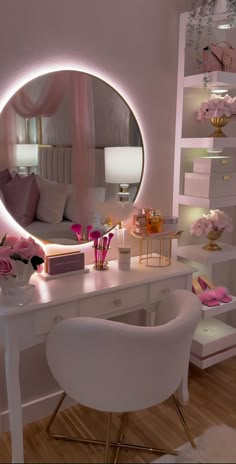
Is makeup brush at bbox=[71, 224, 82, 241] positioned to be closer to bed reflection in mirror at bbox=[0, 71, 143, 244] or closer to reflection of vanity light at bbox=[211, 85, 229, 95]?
bed reflection in mirror at bbox=[0, 71, 143, 244]

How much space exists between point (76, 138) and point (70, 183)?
223mm

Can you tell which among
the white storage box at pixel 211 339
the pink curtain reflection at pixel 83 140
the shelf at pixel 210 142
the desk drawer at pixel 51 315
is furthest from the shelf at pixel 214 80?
the white storage box at pixel 211 339

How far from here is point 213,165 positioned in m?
2.25

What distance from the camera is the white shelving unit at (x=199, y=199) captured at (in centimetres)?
222

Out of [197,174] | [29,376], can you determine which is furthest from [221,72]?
[29,376]

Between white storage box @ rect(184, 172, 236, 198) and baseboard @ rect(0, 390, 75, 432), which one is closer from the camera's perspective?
baseboard @ rect(0, 390, 75, 432)

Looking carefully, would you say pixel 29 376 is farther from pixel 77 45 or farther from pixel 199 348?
pixel 77 45

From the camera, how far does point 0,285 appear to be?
1.66 m

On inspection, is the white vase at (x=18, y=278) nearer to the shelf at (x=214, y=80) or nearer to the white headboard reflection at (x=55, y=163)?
the white headboard reflection at (x=55, y=163)

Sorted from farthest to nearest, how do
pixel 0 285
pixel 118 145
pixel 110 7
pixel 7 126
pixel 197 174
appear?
1. pixel 197 174
2. pixel 118 145
3. pixel 110 7
4. pixel 7 126
5. pixel 0 285

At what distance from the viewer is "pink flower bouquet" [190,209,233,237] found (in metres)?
2.40

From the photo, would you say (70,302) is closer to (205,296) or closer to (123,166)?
(123,166)

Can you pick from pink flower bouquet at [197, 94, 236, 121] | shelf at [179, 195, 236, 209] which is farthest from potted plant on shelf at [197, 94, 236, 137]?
shelf at [179, 195, 236, 209]

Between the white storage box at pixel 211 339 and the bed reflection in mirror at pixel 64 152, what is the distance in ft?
2.90
